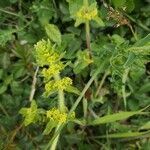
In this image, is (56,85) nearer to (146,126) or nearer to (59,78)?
(59,78)

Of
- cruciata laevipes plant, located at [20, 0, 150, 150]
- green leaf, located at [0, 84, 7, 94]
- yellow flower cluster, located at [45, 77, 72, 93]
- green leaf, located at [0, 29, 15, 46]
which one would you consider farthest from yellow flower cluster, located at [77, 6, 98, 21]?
green leaf, located at [0, 84, 7, 94]

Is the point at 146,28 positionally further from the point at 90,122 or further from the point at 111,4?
the point at 90,122

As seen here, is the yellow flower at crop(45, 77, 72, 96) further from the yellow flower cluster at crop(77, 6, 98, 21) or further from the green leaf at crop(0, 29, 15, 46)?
the green leaf at crop(0, 29, 15, 46)

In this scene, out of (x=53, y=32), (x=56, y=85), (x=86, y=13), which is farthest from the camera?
(x=53, y=32)

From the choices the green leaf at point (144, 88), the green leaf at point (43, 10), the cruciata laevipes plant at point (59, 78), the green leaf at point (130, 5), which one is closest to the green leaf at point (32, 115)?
the cruciata laevipes plant at point (59, 78)

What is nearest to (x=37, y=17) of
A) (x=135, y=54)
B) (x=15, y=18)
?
(x=15, y=18)

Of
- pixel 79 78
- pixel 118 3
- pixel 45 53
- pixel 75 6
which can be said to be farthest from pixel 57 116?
pixel 118 3
